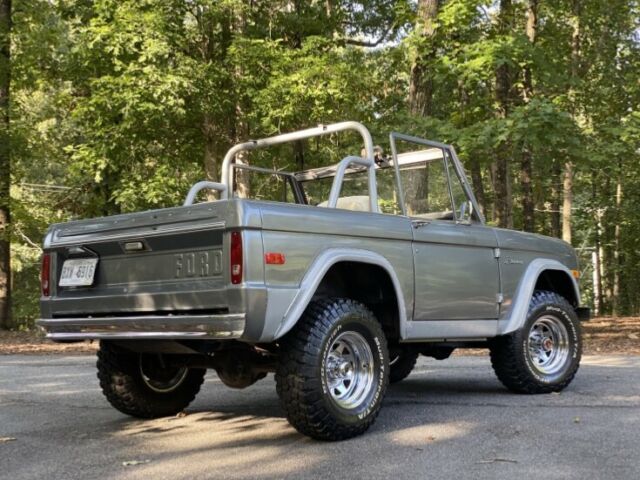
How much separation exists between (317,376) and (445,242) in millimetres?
1819

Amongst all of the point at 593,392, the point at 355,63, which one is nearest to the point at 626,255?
the point at 355,63

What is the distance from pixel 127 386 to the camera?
5.79m

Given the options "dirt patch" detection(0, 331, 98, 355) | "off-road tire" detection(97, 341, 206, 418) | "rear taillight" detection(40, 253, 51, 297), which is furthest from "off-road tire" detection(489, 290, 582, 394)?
"dirt patch" detection(0, 331, 98, 355)

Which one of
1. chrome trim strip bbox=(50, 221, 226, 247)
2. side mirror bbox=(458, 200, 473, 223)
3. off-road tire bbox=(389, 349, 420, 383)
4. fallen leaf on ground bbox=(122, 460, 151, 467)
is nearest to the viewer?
fallen leaf on ground bbox=(122, 460, 151, 467)


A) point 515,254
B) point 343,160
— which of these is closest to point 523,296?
point 515,254

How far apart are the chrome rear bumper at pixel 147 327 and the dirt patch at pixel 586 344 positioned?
25.0 ft

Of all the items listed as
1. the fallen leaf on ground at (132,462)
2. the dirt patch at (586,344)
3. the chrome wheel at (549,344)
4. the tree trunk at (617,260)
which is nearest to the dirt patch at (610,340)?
the dirt patch at (586,344)

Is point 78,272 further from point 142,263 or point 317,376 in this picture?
point 317,376

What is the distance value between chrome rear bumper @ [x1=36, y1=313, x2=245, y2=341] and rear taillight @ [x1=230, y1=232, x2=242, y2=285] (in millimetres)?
225

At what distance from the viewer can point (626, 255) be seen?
30.9 meters

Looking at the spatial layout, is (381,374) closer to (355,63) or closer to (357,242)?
(357,242)

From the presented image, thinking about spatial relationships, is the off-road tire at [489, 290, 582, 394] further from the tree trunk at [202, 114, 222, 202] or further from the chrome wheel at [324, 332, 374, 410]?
the tree trunk at [202, 114, 222, 202]

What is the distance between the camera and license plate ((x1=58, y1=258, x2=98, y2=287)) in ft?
17.1

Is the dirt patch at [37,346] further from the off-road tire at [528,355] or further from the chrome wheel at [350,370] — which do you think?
the chrome wheel at [350,370]
